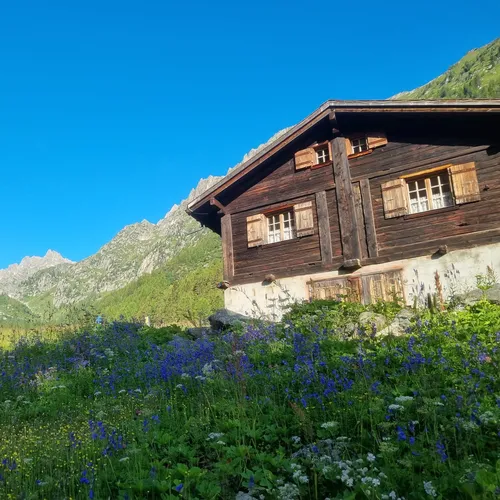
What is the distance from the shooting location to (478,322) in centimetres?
888

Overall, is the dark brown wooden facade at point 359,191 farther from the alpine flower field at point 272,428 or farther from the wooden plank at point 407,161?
the alpine flower field at point 272,428

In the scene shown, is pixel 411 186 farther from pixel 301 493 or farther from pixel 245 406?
pixel 301 493

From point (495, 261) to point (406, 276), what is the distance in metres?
2.56

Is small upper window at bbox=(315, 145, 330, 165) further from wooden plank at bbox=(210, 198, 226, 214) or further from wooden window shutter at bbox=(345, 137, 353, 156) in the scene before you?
wooden plank at bbox=(210, 198, 226, 214)

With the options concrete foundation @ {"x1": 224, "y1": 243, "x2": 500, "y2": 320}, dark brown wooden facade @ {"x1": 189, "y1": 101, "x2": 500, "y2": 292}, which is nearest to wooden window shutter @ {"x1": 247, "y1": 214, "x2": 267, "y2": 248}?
dark brown wooden facade @ {"x1": 189, "y1": 101, "x2": 500, "y2": 292}

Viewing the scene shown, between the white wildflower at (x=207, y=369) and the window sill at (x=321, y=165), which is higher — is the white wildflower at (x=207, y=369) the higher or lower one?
the lower one

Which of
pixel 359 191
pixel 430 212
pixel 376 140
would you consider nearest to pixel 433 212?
pixel 430 212

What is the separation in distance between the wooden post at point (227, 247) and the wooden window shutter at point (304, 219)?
3057mm

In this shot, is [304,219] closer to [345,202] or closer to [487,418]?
[345,202]

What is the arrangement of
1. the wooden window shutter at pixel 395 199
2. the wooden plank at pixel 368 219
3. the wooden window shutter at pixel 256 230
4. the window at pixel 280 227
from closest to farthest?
1. the wooden window shutter at pixel 395 199
2. the wooden plank at pixel 368 219
3. the window at pixel 280 227
4. the wooden window shutter at pixel 256 230

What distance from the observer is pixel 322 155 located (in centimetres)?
1661

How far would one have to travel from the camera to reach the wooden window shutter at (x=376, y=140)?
1506 cm

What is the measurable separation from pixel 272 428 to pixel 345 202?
39.1 feet

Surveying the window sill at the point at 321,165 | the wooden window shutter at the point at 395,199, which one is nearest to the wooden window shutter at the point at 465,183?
the wooden window shutter at the point at 395,199
